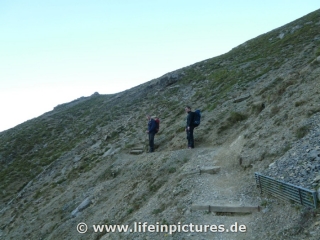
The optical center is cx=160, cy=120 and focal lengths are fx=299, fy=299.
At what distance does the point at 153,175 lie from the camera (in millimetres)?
13570

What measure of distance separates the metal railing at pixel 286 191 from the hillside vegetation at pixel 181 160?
20 centimetres

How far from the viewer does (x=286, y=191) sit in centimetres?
750

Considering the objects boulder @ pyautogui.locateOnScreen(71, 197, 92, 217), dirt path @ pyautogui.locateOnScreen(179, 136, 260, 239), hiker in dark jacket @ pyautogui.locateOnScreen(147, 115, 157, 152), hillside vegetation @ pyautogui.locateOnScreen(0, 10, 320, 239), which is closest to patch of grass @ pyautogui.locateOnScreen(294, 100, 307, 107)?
hillside vegetation @ pyautogui.locateOnScreen(0, 10, 320, 239)

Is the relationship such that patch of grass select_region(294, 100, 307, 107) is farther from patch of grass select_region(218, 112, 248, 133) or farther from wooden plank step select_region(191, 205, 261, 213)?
wooden plank step select_region(191, 205, 261, 213)

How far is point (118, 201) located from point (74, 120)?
29142 millimetres

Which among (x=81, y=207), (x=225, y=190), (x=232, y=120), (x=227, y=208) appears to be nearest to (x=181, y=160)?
(x=232, y=120)

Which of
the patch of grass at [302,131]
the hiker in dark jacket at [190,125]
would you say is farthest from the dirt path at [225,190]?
the patch of grass at [302,131]

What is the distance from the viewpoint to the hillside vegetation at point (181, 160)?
9.14 meters

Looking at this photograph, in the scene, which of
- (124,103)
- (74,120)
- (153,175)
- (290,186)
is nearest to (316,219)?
(290,186)

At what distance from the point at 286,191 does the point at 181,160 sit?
6.75 m

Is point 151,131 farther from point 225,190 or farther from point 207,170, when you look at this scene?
point 225,190

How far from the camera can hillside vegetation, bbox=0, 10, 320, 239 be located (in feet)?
30.0

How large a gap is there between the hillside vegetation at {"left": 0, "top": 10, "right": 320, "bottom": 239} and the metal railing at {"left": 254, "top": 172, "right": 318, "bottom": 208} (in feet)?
0.64

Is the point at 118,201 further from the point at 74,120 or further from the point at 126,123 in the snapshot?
the point at 74,120
